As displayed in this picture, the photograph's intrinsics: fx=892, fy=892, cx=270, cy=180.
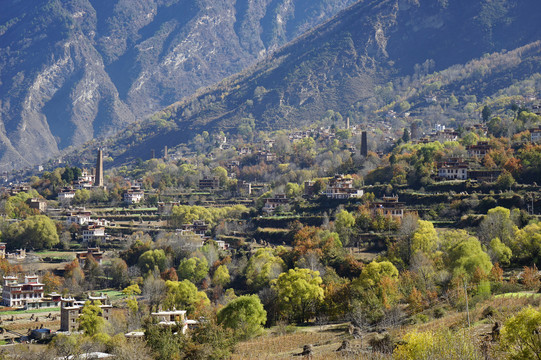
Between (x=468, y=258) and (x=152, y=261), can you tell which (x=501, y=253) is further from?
(x=152, y=261)

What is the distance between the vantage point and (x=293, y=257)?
228 feet

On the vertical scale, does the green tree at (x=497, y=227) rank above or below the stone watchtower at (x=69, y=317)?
above

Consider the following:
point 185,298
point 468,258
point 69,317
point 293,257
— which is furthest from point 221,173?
point 468,258

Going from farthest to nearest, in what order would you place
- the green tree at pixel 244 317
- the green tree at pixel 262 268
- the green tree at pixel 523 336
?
the green tree at pixel 262 268, the green tree at pixel 244 317, the green tree at pixel 523 336

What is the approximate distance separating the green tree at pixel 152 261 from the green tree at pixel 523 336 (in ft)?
168

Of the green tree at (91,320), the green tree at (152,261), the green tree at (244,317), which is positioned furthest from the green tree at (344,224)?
the green tree at (91,320)

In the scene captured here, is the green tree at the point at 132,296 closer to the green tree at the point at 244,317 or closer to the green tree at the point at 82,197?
the green tree at the point at 244,317

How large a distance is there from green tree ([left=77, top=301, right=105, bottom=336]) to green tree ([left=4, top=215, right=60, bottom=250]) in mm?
33484

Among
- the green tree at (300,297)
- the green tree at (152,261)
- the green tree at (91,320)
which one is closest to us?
the green tree at (91,320)

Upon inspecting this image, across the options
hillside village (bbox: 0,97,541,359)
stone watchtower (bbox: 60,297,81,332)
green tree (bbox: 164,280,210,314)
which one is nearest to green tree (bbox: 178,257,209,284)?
hillside village (bbox: 0,97,541,359)

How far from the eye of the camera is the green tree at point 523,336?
92.1 feet

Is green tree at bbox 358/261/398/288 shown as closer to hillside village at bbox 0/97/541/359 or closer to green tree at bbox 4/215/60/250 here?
hillside village at bbox 0/97/541/359

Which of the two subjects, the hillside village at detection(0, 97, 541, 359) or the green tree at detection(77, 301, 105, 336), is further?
the green tree at detection(77, 301, 105, 336)

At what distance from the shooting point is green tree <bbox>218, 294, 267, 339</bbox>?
50.3 metres
